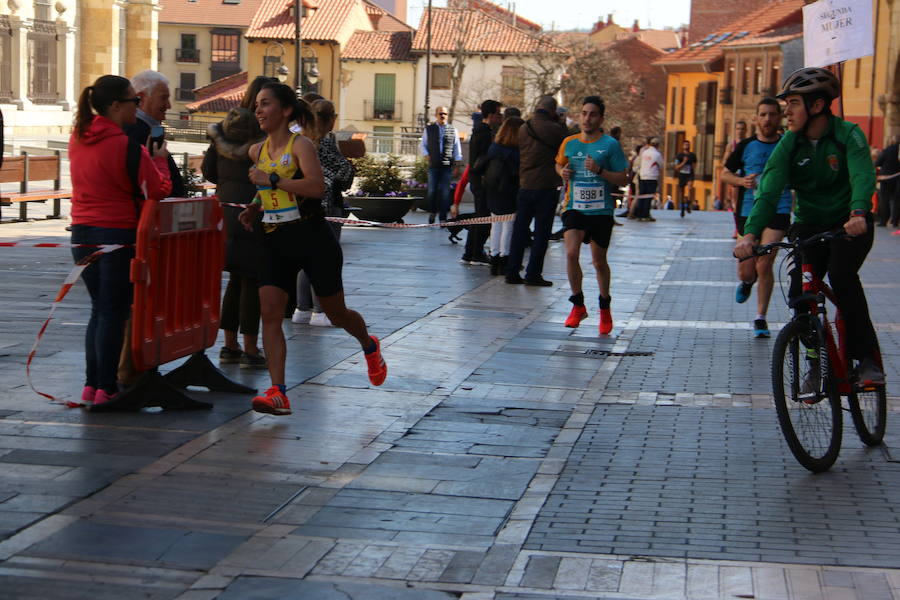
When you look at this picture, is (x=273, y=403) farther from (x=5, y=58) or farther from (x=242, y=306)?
(x=5, y=58)

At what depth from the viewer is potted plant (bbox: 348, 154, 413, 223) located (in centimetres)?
2300

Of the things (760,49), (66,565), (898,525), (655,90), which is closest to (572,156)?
(898,525)

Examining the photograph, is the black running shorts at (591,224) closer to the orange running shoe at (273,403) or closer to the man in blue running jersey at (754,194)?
the man in blue running jersey at (754,194)

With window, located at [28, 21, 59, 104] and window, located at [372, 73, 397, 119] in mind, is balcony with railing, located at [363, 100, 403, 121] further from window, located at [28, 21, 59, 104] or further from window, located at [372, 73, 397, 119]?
window, located at [28, 21, 59, 104]

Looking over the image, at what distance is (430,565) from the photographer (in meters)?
5.06

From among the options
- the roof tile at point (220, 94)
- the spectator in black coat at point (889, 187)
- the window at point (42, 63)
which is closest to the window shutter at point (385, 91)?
the roof tile at point (220, 94)

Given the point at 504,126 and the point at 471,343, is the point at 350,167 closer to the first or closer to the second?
the point at 471,343

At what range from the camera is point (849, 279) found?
22.9 feet

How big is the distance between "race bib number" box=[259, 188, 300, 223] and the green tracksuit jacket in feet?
7.66

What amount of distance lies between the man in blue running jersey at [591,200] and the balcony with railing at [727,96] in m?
68.7

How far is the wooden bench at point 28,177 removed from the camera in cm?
1892

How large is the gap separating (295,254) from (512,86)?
79.0 m

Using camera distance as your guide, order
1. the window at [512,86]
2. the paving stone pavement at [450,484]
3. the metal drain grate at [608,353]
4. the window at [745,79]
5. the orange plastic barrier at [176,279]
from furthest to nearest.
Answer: the window at [512,86] → the window at [745,79] → the metal drain grate at [608,353] → the orange plastic barrier at [176,279] → the paving stone pavement at [450,484]

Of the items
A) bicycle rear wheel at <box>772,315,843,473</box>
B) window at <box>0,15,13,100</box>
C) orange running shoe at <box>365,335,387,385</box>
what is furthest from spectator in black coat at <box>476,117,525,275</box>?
window at <box>0,15,13,100</box>
